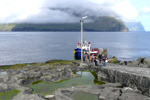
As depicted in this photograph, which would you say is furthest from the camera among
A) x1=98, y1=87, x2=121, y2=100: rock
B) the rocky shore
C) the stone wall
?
the stone wall

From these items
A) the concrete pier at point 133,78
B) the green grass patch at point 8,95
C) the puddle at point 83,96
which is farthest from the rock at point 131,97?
the green grass patch at point 8,95

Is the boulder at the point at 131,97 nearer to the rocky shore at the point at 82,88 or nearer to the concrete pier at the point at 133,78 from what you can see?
the rocky shore at the point at 82,88

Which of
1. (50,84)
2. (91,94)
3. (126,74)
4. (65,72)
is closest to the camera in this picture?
(91,94)

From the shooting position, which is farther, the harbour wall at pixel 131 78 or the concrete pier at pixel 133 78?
the harbour wall at pixel 131 78

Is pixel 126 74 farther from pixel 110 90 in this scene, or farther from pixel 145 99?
pixel 145 99

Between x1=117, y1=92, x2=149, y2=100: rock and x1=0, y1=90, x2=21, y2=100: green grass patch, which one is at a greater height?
x1=117, y1=92, x2=149, y2=100: rock

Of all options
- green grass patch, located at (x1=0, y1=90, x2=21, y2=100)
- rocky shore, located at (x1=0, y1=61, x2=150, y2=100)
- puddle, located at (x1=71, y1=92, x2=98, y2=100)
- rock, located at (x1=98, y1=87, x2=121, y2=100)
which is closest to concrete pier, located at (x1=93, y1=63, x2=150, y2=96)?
rocky shore, located at (x1=0, y1=61, x2=150, y2=100)

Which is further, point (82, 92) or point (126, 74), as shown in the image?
point (126, 74)

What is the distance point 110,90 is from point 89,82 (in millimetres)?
5983

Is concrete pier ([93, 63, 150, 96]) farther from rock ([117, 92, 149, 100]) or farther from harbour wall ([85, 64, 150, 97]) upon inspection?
rock ([117, 92, 149, 100])

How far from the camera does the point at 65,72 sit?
2741 cm

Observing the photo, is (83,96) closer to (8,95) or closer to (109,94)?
(109,94)

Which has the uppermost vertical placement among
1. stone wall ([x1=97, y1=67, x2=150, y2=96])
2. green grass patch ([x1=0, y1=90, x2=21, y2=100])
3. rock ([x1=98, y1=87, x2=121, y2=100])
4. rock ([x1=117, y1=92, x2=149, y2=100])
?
stone wall ([x1=97, y1=67, x2=150, y2=96])

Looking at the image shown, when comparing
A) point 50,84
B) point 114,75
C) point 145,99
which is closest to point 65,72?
point 50,84
